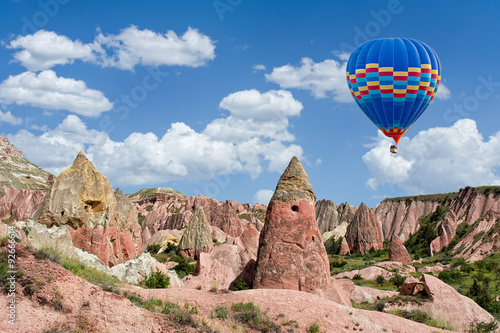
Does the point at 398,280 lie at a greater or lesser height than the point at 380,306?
greater

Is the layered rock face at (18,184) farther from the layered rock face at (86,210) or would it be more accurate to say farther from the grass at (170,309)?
the grass at (170,309)

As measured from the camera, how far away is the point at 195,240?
43219 mm

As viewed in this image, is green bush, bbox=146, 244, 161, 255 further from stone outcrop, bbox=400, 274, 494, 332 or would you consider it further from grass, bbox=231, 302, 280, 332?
grass, bbox=231, 302, 280, 332

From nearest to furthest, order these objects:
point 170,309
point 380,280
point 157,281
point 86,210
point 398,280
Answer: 1. point 170,309
2. point 157,281
3. point 86,210
4. point 398,280
5. point 380,280

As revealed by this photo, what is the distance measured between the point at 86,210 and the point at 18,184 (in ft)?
321

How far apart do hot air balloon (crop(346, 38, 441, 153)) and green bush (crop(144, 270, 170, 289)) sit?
1938 cm

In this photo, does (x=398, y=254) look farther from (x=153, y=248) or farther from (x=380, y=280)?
(x=153, y=248)

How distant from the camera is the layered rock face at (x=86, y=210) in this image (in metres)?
23.0

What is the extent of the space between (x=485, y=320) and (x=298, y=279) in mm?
6192

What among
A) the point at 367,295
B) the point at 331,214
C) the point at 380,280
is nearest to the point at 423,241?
the point at 331,214

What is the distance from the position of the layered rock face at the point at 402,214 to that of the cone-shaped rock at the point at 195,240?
157 ft

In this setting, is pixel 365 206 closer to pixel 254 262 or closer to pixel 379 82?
pixel 379 82

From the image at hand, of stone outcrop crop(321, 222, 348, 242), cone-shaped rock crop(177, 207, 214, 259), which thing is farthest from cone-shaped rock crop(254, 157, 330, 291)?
stone outcrop crop(321, 222, 348, 242)

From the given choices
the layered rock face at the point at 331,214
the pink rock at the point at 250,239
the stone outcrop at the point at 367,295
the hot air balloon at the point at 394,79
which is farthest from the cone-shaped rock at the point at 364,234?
the stone outcrop at the point at 367,295
